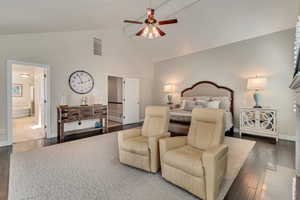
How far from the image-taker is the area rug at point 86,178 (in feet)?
6.72

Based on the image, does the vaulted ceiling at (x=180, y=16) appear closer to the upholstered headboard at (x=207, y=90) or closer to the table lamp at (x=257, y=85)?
the table lamp at (x=257, y=85)

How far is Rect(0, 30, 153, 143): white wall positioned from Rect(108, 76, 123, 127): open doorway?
1.06m

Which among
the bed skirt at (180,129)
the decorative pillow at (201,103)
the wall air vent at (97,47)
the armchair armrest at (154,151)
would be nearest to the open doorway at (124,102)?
the wall air vent at (97,47)

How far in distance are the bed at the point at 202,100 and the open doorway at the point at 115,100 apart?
2904 millimetres

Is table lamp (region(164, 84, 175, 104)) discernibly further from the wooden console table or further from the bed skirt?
the wooden console table

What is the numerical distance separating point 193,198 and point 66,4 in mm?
4166

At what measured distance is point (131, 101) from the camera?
24.2 ft

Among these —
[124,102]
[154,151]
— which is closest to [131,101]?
[124,102]

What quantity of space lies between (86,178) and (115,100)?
19.4 feet

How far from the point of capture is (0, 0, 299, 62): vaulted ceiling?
322cm

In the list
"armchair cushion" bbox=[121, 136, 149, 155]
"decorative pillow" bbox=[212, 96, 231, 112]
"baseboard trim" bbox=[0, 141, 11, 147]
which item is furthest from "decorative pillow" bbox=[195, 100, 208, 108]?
"baseboard trim" bbox=[0, 141, 11, 147]

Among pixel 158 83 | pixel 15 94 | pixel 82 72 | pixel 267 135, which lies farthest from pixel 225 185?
pixel 15 94

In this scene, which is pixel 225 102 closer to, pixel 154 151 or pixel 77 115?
pixel 154 151

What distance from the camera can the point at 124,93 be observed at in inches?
281
